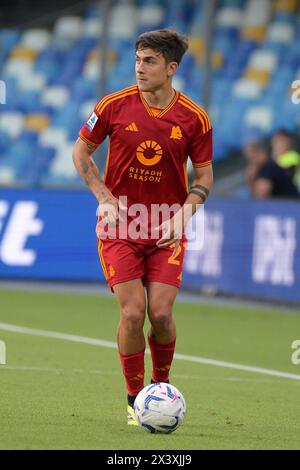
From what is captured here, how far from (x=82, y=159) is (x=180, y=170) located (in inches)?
23.3

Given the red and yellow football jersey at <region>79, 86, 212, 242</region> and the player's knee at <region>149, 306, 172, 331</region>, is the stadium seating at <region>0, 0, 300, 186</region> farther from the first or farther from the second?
the player's knee at <region>149, 306, 172, 331</region>

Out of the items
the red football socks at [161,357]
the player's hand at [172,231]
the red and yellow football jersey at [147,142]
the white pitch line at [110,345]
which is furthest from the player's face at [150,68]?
the white pitch line at [110,345]

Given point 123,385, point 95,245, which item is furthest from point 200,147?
point 95,245

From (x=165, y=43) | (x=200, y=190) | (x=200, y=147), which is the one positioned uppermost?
(x=165, y=43)

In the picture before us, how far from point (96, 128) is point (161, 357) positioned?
1414 mm

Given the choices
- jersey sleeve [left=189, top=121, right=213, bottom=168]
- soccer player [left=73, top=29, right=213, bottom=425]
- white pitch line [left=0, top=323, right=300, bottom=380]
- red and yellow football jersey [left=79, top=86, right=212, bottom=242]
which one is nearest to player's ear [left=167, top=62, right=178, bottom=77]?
soccer player [left=73, top=29, right=213, bottom=425]

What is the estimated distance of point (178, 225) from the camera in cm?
745

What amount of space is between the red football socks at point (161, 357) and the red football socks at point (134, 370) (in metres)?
0.15

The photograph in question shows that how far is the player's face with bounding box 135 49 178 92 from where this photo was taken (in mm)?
7441

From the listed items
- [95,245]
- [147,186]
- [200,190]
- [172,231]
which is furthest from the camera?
→ [95,245]

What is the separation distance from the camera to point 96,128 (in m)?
7.61

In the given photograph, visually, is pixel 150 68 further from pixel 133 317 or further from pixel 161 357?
pixel 161 357

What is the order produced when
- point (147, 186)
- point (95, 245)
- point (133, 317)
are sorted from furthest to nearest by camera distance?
point (95, 245) < point (147, 186) < point (133, 317)

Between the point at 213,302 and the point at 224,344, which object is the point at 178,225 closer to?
the point at 224,344
